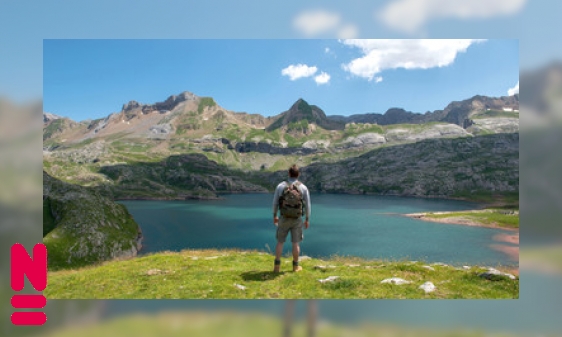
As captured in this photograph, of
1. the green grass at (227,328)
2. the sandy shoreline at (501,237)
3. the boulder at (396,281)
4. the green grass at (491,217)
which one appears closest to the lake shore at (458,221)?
the sandy shoreline at (501,237)

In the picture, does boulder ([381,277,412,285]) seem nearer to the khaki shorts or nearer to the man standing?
the khaki shorts

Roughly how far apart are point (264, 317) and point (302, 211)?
4147mm

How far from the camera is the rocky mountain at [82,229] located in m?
55.6

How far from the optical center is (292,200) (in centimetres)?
1112

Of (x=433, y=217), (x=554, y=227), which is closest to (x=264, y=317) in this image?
(x=554, y=227)

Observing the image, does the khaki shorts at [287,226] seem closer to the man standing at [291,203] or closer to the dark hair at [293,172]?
the man standing at [291,203]

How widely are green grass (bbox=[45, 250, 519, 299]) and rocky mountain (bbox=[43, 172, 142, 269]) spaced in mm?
49966

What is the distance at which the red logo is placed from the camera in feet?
27.7

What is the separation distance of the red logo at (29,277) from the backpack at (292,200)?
7.35m

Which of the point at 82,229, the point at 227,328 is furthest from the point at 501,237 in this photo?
the point at 82,229

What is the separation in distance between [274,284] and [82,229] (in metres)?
64.7

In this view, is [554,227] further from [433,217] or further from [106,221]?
[433,217]

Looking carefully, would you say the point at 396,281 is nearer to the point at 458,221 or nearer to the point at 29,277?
the point at 29,277

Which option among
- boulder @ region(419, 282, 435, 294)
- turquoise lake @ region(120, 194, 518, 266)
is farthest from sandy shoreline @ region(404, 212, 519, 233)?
boulder @ region(419, 282, 435, 294)
